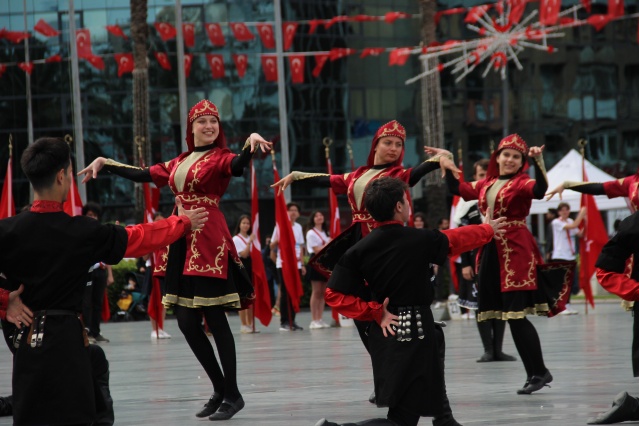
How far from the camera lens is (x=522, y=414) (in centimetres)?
812

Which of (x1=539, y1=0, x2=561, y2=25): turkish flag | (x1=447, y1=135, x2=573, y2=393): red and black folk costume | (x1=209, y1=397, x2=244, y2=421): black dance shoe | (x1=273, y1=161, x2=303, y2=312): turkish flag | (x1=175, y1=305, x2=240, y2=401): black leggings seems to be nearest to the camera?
(x1=209, y1=397, x2=244, y2=421): black dance shoe

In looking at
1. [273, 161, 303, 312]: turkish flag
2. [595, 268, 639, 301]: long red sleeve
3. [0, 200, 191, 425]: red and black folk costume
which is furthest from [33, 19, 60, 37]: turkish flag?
[0, 200, 191, 425]: red and black folk costume

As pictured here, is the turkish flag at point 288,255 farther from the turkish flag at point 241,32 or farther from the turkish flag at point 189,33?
the turkish flag at point 241,32

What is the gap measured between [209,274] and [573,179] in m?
20.4

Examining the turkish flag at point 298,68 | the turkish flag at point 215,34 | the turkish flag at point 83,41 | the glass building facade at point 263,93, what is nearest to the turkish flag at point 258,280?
the turkish flag at point 298,68

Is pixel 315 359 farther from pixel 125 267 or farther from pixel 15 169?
pixel 15 169

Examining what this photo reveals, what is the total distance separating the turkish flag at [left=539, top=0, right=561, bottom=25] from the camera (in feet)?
91.7

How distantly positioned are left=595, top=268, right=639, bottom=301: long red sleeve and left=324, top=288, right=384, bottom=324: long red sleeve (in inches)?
67.3

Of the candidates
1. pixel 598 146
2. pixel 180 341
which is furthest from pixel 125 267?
A: pixel 598 146

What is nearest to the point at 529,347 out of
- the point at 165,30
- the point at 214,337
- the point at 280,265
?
the point at 214,337

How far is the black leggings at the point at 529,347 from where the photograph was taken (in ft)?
30.8

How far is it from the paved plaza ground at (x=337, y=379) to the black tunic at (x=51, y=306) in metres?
2.32

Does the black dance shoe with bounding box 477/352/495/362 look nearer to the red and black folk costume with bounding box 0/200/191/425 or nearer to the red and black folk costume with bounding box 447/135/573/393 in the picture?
the red and black folk costume with bounding box 447/135/573/393

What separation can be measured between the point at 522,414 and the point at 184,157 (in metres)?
3.03
